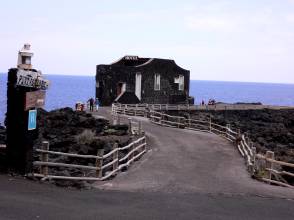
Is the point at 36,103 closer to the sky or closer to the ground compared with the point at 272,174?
closer to the sky

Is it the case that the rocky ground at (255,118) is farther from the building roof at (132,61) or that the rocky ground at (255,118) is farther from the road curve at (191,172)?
the road curve at (191,172)

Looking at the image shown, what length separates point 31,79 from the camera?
47.4 ft

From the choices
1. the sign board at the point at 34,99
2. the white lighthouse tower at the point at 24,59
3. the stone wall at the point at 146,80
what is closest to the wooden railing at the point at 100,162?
the sign board at the point at 34,99

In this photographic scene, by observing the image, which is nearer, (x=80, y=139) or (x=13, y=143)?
(x=13, y=143)

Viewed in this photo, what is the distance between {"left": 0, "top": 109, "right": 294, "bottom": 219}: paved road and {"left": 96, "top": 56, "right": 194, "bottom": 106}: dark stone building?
130 ft

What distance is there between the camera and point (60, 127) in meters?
40.2

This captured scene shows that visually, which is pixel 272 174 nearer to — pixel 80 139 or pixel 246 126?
pixel 80 139

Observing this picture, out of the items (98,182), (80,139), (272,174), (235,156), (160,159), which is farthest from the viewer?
(80,139)

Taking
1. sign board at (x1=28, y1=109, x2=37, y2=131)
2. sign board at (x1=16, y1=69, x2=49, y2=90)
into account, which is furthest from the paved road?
sign board at (x1=16, y1=69, x2=49, y2=90)

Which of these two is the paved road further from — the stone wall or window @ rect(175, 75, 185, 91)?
window @ rect(175, 75, 185, 91)

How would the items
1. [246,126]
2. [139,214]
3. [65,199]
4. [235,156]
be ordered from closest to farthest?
[139,214], [65,199], [235,156], [246,126]

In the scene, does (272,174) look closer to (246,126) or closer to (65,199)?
(65,199)

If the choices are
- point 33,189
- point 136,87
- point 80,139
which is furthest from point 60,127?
point 33,189

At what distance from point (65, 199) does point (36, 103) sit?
11.5 ft
